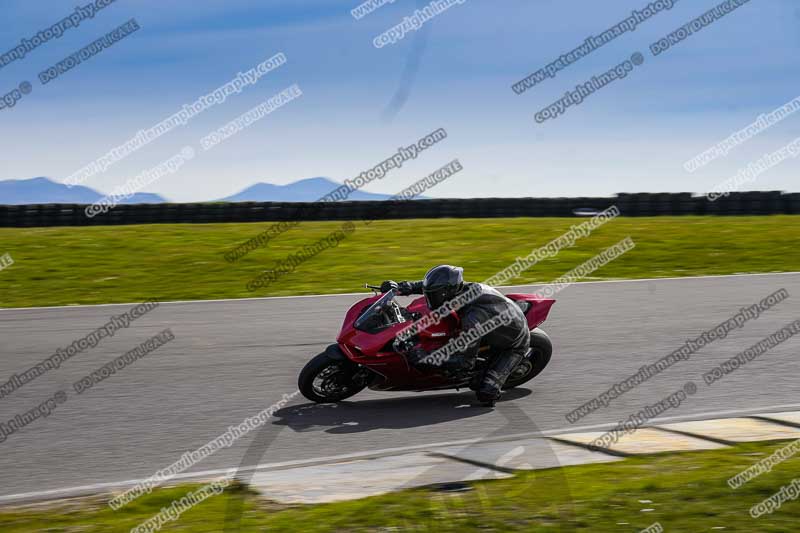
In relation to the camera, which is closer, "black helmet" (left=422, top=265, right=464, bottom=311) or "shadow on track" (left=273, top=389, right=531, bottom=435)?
"shadow on track" (left=273, top=389, right=531, bottom=435)

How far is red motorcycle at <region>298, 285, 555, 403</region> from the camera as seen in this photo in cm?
827

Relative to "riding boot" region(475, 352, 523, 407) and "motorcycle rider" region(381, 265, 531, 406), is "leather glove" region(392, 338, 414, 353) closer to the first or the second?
"motorcycle rider" region(381, 265, 531, 406)

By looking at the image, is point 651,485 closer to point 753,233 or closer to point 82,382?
point 82,382

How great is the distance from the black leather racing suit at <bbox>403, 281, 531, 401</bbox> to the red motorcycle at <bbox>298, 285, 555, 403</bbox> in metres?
0.11

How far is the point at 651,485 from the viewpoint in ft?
19.7

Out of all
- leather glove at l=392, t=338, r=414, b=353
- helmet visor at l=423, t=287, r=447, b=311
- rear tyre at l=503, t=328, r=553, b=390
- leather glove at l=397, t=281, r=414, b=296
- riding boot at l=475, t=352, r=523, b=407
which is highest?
leather glove at l=397, t=281, r=414, b=296

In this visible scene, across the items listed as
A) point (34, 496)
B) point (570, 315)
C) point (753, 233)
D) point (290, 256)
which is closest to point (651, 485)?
point (34, 496)

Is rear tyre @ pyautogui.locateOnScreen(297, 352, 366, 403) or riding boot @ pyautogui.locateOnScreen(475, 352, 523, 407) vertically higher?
rear tyre @ pyautogui.locateOnScreen(297, 352, 366, 403)

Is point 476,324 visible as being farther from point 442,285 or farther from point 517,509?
point 517,509

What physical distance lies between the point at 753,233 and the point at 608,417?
18.9 metres

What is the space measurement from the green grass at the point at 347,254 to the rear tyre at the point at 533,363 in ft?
27.8

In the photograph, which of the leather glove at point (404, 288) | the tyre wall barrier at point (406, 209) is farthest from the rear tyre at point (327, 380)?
the tyre wall barrier at point (406, 209)

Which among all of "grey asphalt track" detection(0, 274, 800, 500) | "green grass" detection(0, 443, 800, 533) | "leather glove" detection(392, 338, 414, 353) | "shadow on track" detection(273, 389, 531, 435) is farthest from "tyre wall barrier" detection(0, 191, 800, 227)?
"green grass" detection(0, 443, 800, 533)

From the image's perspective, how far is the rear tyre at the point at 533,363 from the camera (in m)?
9.09
